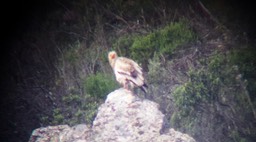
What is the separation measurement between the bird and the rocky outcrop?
4.1 inches

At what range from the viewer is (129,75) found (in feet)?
14.1

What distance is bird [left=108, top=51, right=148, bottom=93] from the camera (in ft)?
14.1

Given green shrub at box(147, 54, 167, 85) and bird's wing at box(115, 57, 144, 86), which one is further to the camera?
green shrub at box(147, 54, 167, 85)

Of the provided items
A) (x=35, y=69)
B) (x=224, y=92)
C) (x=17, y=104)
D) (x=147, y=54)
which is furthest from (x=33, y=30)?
(x=224, y=92)

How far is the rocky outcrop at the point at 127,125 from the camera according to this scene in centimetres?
406

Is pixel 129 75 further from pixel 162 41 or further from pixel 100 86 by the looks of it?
pixel 162 41

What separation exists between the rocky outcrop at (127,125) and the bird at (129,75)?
104 millimetres

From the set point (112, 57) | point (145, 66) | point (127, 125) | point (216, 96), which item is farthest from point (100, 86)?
point (216, 96)

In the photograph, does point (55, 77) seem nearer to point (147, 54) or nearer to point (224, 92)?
point (147, 54)

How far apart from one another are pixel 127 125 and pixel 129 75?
0.49 meters

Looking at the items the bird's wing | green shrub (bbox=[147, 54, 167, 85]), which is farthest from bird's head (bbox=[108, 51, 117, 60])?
green shrub (bbox=[147, 54, 167, 85])

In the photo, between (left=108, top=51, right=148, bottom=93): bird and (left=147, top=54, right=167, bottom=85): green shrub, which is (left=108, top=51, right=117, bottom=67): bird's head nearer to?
(left=108, top=51, right=148, bottom=93): bird

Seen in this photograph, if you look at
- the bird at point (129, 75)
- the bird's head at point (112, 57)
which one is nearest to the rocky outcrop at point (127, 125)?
the bird at point (129, 75)

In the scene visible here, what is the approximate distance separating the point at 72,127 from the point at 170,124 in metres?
0.99
